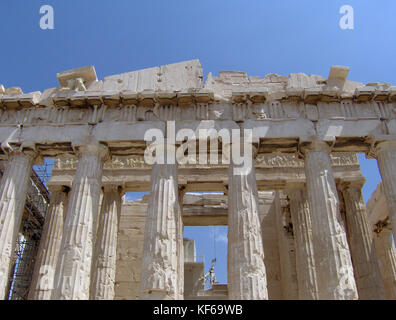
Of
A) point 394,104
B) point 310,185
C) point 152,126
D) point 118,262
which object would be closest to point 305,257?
point 310,185

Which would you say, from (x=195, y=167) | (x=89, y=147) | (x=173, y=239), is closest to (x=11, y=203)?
(x=89, y=147)

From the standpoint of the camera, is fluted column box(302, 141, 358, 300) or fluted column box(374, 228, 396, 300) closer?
fluted column box(302, 141, 358, 300)

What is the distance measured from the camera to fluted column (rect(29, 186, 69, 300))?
607 inches

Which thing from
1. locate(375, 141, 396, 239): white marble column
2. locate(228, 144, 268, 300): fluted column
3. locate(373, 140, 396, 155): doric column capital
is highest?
locate(373, 140, 396, 155): doric column capital

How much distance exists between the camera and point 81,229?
42.6ft

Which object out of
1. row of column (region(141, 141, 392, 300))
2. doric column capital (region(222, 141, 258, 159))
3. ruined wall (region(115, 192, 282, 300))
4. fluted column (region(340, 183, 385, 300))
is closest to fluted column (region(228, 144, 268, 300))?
row of column (region(141, 141, 392, 300))

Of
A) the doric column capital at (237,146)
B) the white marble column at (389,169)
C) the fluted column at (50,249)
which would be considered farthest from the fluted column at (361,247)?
the fluted column at (50,249)

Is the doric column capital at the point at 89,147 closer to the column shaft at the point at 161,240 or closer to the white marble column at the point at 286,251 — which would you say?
the column shaft at the point at 161,240

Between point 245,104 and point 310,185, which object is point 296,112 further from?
point 310,185

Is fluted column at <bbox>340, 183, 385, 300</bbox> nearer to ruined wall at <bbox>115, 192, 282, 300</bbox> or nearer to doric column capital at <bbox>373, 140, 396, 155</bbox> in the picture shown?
doric column capital at <bbox>373, 140, 396, 155</bbox>

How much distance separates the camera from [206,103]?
1517 centimetres

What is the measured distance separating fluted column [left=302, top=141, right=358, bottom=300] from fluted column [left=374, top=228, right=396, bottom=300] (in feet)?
22.3

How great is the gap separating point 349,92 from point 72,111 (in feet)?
32.3

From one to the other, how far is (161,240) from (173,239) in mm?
400
